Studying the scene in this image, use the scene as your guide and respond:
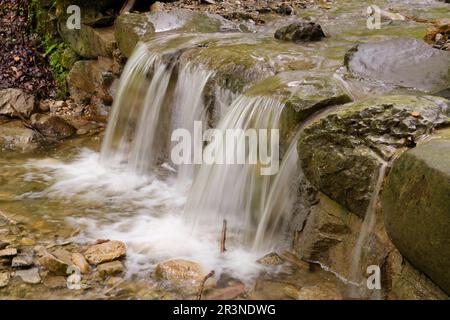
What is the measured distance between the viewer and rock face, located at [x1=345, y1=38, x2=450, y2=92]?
4.73 metres

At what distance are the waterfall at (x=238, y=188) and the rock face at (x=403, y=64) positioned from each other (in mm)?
1145

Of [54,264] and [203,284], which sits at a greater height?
[54,264]

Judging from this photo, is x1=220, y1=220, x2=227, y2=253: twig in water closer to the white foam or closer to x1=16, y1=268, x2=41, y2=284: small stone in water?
the white foam

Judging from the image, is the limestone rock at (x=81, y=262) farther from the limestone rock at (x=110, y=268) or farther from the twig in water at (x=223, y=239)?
the twig in water at (x=223, y=239)

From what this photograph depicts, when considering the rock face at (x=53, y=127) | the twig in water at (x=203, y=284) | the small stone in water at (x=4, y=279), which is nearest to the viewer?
the twig in water at (x=203, y=284)

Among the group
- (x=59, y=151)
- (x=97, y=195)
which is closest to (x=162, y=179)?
(x=97, y=195)

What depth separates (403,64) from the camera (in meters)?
5.10

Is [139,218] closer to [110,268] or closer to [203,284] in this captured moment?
[110,268]

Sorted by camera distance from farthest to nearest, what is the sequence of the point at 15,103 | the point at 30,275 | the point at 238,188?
the point at 15,103 < the point at 238,188 < the point at 30,275

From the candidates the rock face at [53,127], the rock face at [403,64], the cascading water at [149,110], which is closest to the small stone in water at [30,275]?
the cascading water at [149,110]

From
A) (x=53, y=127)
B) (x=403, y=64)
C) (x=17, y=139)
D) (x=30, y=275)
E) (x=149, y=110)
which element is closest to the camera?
(x=30, y=275)

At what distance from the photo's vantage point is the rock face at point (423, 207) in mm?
2717

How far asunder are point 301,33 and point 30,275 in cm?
454

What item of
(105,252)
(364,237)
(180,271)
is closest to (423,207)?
(364,237)
